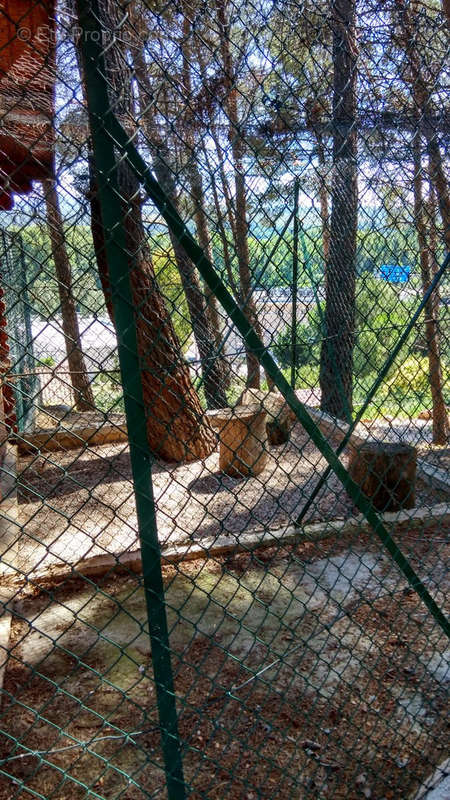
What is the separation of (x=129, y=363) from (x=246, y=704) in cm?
164

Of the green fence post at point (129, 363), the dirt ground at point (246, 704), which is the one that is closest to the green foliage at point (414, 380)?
the dirt ground at point (246, 704)

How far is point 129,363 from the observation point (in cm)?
128

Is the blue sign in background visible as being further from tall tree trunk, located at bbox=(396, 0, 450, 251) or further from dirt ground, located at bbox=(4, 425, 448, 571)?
dirt ground, located at bbox=(4, 425, 448, 571)

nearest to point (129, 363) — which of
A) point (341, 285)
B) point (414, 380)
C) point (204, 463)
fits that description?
point (204, 463)

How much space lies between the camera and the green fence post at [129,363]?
117cm

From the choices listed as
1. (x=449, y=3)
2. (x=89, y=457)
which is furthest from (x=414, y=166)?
(x=89, y=457)

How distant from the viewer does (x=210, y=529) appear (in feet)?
13.6

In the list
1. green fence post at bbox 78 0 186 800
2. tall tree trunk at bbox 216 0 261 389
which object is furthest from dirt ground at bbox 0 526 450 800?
tall tree trunk at bbox 216 0 261 389

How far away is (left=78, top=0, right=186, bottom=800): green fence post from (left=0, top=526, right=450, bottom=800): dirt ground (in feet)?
0.39

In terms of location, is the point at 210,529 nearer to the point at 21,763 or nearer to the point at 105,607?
the point at 105,607

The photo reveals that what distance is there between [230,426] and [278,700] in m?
2.82

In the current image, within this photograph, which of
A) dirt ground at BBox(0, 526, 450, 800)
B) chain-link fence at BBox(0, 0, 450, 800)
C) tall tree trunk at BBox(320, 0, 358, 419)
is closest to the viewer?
chain-link fence at BBox(0, 0, 450, 800)

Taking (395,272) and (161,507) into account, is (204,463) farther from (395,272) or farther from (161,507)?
(161,507)

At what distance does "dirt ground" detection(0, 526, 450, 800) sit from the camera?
1.89 metres
